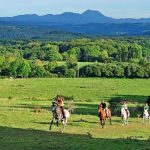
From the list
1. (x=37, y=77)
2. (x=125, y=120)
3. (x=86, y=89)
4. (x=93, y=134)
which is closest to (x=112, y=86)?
(x=86, y=89)

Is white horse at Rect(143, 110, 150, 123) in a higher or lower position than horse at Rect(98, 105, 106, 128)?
lower

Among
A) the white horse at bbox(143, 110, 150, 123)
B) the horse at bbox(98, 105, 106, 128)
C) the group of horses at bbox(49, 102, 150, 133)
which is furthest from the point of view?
the white horse at bbox(143, 110, 150, 123)

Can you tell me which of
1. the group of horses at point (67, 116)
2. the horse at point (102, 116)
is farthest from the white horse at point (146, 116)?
the horse at point (102, 116)

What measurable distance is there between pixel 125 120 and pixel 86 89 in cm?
6861

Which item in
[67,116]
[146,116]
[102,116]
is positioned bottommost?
[146,116]

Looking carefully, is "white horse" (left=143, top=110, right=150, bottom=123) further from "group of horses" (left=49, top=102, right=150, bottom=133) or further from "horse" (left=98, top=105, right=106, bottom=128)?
"horse" (left=98, top=105, right=106, bottom=128)

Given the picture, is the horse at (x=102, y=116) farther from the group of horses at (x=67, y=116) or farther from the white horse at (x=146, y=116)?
the white horse at (x=146, y=116)

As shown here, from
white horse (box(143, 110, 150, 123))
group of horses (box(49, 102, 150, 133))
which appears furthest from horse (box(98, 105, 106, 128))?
white horse (box(143, 110, 150, 123))

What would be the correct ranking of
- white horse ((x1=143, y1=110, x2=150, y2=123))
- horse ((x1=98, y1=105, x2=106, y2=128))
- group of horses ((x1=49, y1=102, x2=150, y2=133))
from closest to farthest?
group of horses ((x1=49, y1=102, x2=150, y2=133))
horse ((x1=98, y1=105, x2=106, y2=128))
white horse ((x1=143, y1=110, x2=150, y2=123))

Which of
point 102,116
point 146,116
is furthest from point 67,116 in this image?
point 146,116

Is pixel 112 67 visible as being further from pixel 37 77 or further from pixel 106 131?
pixel 106 131

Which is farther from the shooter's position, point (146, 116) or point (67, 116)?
point (146, 116)

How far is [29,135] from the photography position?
98.2ft

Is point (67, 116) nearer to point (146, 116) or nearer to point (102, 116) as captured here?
point (102, 116)
